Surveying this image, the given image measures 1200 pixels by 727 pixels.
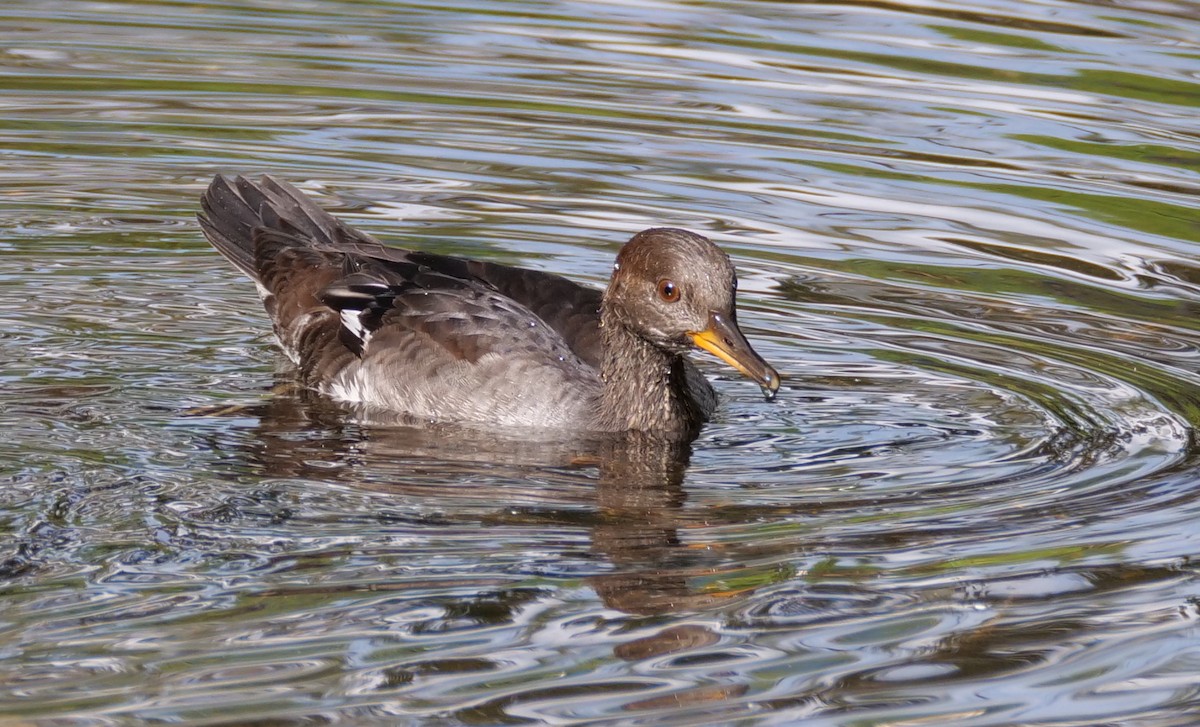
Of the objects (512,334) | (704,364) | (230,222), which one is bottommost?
(704,364)

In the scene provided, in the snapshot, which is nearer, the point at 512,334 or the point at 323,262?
the point at 512,334

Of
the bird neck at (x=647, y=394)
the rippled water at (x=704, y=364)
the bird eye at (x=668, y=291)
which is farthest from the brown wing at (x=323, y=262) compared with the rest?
the bird eye at (x=668, y=291)

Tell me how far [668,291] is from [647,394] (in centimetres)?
56

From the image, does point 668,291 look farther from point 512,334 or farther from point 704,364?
point 704,364

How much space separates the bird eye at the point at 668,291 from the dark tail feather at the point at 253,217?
94.3 inches

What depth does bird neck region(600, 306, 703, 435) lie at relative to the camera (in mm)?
8391

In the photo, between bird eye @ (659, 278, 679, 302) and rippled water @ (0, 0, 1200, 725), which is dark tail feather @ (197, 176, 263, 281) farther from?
bird eye @ (659, 278, 679, 302)

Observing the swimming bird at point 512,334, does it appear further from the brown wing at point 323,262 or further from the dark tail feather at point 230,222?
the dark tail feather at point 230,222

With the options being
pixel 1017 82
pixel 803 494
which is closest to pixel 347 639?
pixel 803 494

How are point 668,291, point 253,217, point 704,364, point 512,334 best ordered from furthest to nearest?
point 253,217 → point 704,364 → point 512,334 → point 668,291

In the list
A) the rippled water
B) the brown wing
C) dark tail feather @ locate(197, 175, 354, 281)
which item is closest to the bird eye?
the rippled water

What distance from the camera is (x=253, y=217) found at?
32.9ft

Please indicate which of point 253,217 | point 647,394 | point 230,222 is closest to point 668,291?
point 647,394

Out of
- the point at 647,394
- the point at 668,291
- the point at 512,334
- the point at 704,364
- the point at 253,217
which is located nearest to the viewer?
the point at 668,291
